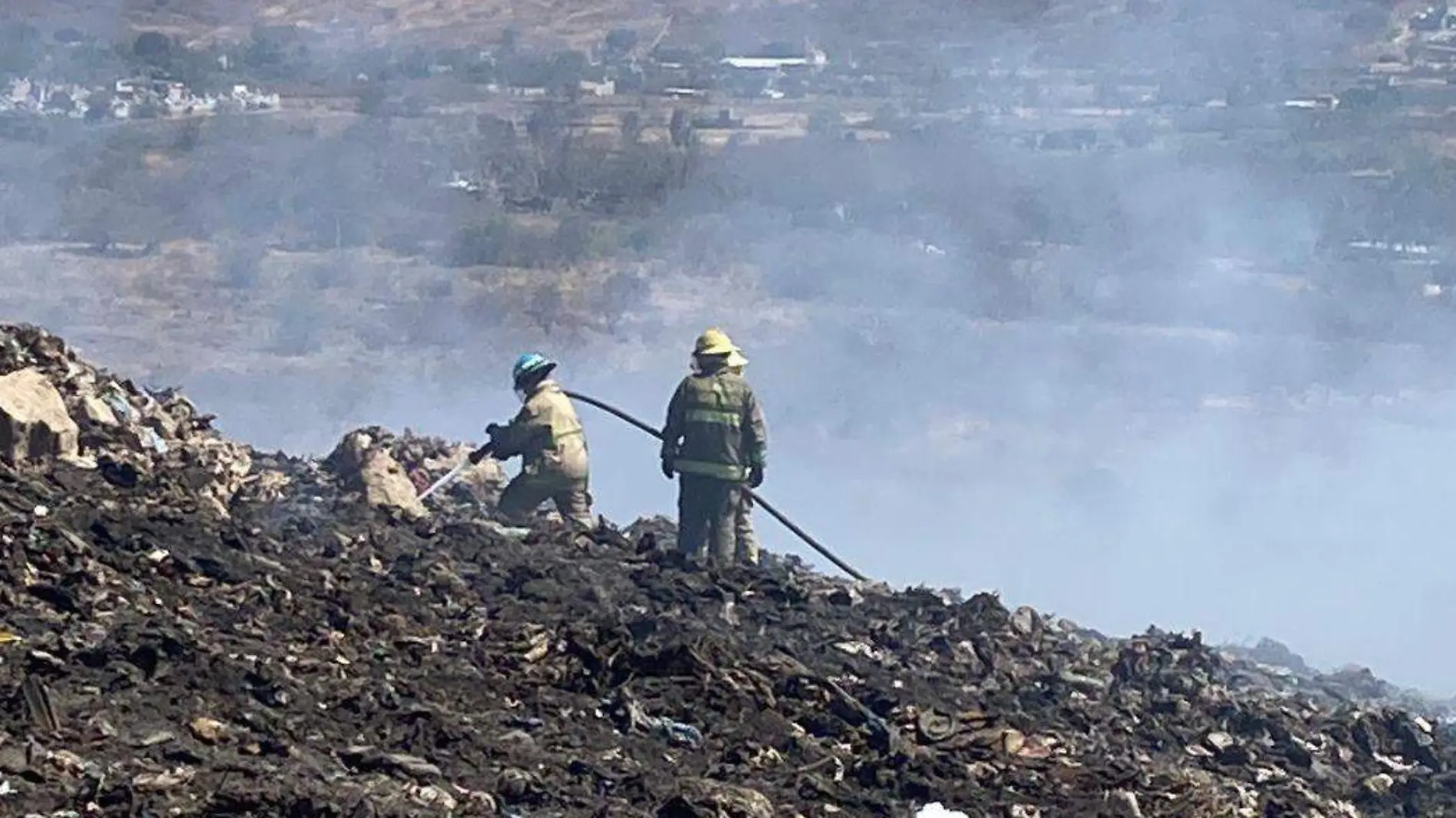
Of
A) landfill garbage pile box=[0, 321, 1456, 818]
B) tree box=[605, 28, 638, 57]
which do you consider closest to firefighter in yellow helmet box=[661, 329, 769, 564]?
landfill garbage pile box=[0, 321, 1456, 818]

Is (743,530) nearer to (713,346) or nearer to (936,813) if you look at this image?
(713,346)

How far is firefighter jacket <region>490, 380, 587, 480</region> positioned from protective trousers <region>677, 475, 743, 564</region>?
570 millimetres

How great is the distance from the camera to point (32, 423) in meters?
11.3

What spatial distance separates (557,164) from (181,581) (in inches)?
976

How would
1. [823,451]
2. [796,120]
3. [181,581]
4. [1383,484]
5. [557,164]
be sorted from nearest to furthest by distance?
[181,581], [1383,484], [823,451], [557,164], [796,120]

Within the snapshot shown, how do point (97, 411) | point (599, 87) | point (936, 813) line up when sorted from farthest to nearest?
point (599, 87) → point (97, 411) → point (936, 813)

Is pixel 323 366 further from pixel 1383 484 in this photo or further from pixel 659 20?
pixel 659 20

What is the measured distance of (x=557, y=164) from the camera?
34344 millimetres

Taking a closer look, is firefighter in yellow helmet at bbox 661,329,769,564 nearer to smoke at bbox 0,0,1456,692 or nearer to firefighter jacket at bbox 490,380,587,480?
firefighter jacket at bbox 490,380,587,480

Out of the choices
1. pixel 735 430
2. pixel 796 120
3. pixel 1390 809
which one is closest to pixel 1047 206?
pixel 796 120

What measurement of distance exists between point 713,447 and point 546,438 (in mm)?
856

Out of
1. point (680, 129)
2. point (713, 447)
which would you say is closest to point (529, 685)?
point (713, 447)

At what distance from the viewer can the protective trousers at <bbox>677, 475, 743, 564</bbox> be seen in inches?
539

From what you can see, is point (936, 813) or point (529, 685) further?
point (529, 685)
